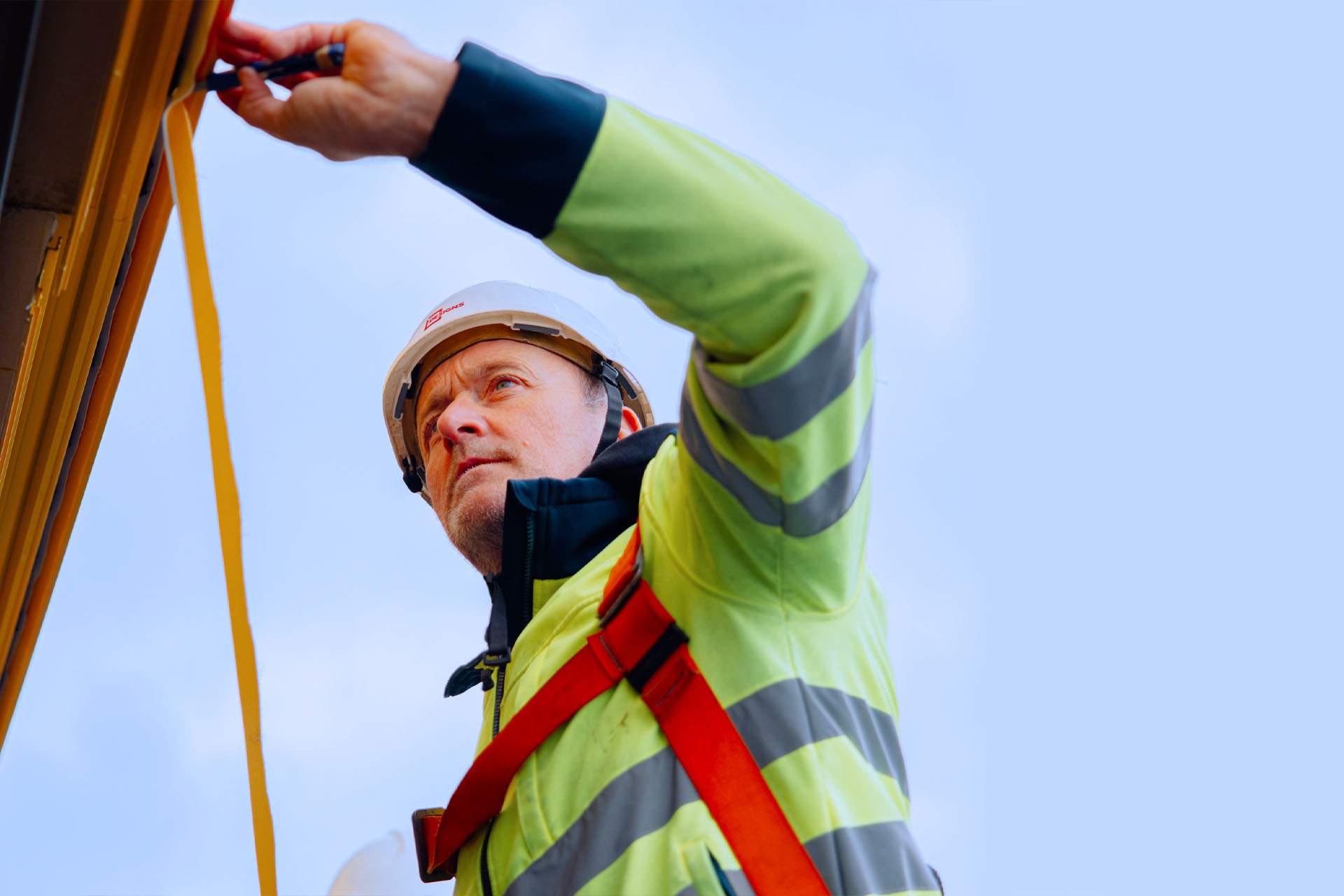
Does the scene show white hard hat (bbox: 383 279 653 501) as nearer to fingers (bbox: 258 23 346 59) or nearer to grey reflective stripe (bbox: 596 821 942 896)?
grey reflective stripe (bbox: 596 821 942 896)

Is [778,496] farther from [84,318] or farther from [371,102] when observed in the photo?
[84,318]

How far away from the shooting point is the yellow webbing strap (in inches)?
56.3

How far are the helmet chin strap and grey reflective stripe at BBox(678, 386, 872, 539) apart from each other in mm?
1189

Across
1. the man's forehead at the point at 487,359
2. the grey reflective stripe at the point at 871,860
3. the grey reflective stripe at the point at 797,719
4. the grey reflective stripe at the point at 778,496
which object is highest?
the man's forehead at the point at 487,359

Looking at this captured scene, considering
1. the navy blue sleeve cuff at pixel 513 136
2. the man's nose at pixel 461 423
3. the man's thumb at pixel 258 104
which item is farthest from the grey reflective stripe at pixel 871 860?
the man's nose at pixel 461 423

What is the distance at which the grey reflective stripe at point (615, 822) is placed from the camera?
1.62 metres

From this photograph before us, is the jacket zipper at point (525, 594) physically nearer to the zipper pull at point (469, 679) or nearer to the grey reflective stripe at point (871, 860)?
the zipper pull at point (469, 679)

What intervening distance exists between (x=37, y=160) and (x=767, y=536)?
1.11 meters

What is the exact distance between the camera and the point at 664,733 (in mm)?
1674

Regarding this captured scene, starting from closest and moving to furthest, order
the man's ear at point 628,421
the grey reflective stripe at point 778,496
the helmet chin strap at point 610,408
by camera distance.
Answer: the grey reflective stripe at point 778,496 → the helmet chin strap at point 610,408 → the man's ear at point 628,421

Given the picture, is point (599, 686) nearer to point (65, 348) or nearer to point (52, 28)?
point (65, 348)

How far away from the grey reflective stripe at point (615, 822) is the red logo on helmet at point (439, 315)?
5.95ft

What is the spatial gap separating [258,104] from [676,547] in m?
0.88

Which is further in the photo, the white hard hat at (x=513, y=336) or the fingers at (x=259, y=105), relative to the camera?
the white hard hat at (x=513, y=336)
